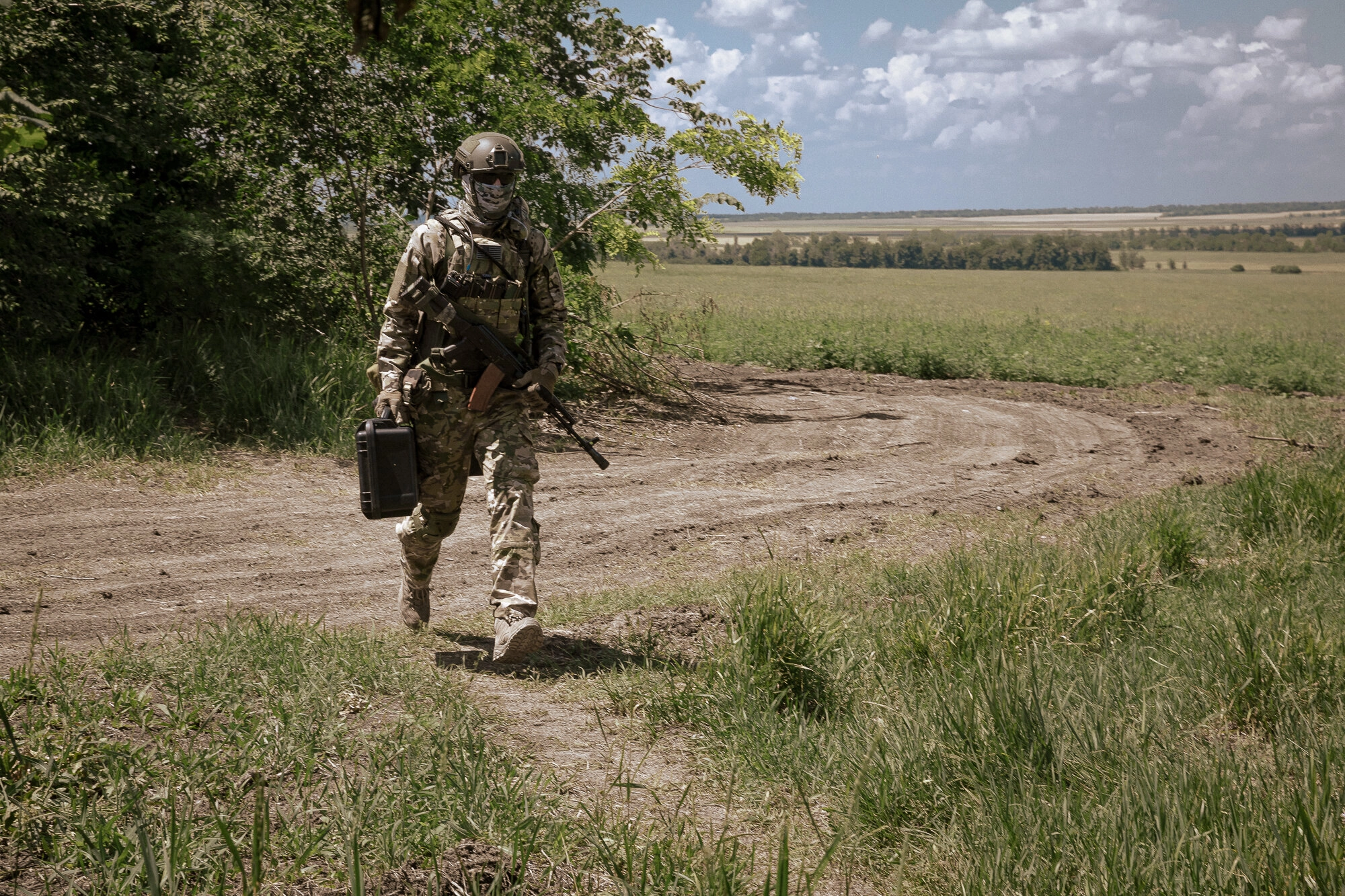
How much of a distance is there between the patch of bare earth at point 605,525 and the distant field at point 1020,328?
13.4 ft

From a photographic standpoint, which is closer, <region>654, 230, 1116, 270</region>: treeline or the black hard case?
the black hard case

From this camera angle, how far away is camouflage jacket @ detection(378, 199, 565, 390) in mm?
4688

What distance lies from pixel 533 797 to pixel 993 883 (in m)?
1.28

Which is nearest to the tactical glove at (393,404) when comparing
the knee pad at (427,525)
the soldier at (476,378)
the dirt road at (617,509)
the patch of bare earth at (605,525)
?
the soldier at (476,378)

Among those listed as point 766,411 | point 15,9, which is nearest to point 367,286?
point 15,9

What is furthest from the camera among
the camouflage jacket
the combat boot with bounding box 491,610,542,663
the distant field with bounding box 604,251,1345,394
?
the distant field with bounding box 604,251,1345,394

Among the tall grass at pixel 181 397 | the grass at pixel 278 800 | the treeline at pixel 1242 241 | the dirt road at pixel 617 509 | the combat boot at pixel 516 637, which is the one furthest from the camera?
the treeline at pixel 1242 241

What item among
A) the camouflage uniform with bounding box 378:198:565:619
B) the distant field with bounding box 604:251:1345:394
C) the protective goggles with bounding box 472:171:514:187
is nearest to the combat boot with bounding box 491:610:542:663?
the camouflage uniform with bounding box 378:198:565:619

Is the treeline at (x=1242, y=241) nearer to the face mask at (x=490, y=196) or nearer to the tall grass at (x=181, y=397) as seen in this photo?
the tall grass at (x=181, y=397)

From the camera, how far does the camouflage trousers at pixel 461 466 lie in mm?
4602

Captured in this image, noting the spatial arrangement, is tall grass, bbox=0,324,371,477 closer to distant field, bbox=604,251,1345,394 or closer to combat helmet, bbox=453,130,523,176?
combat helmet, bbox=453,130,523,176

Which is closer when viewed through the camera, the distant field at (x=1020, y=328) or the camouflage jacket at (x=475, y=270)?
the camouflage jacket at (x=475, y=270)

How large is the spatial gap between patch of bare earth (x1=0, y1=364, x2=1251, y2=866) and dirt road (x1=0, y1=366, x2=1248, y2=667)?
0.02 m

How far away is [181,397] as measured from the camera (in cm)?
916
